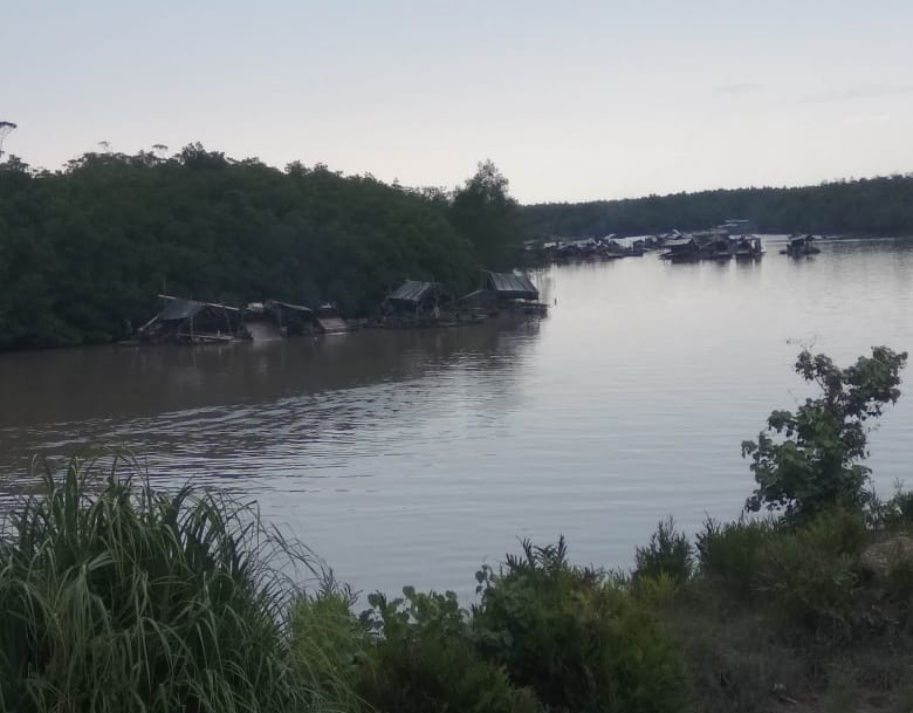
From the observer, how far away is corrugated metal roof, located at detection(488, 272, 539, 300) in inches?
2697

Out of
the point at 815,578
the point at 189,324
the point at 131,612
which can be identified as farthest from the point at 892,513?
the point at 189,324

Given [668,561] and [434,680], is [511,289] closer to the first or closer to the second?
[668,561]

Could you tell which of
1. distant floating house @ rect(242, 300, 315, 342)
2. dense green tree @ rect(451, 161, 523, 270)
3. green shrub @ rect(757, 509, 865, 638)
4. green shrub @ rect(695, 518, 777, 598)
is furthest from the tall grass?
dense green tree @ rect(451, 161, 523, 270)

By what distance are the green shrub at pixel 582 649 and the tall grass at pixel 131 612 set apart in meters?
1.27

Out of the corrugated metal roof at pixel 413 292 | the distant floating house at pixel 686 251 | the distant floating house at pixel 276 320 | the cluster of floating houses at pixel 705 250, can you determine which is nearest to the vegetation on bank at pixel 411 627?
the distant floating house at pixel 276 320

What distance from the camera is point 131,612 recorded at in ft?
16.3

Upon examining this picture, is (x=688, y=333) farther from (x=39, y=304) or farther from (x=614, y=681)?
(x=614, y=681)

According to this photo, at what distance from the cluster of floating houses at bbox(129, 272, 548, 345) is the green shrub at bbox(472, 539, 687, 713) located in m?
48.4

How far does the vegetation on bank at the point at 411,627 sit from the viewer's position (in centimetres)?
486

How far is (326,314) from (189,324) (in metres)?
8.14

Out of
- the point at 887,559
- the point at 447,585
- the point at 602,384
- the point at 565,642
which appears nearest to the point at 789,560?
the point at 887,559

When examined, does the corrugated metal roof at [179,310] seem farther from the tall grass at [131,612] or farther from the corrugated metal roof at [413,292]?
the tall grass at [131,612]

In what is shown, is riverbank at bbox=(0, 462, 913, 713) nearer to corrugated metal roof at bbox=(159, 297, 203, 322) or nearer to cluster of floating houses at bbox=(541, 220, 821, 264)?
corrugated metal roof at bbox=(159, 297, 203, 322)

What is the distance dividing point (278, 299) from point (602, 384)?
1208 inches
